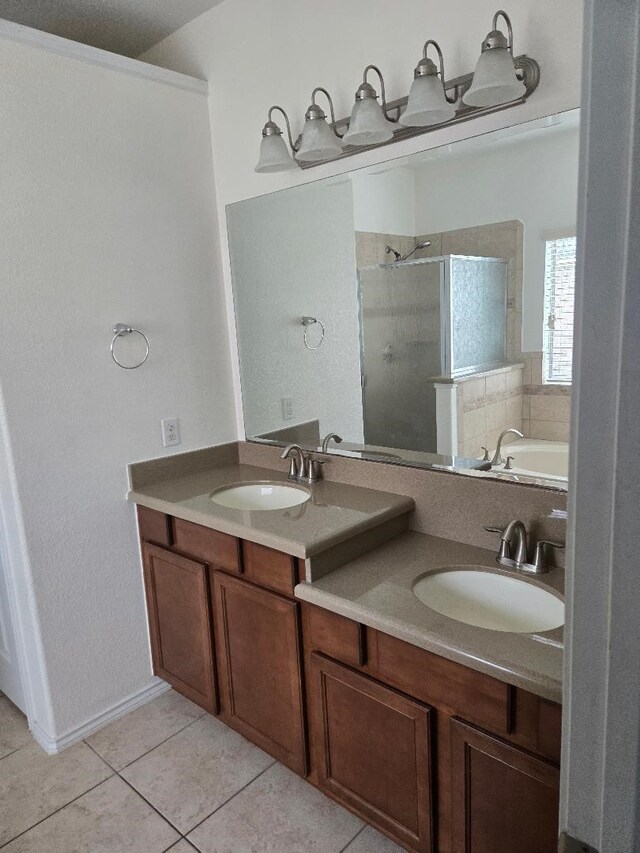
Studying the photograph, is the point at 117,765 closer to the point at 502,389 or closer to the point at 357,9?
the point at 502,389

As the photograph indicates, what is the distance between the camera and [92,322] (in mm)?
2053

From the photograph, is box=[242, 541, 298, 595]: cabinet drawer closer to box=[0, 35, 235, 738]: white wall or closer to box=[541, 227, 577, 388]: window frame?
box=[0, 35, 235, 738]: white wall

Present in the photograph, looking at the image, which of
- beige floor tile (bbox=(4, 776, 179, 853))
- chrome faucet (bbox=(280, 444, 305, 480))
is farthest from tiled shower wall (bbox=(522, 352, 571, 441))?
beige floor tile (bbox=(4, 776, 179, 853))

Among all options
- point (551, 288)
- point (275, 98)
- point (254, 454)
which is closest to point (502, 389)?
point (551, 288)

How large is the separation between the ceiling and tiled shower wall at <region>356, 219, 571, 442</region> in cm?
129

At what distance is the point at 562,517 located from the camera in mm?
1547

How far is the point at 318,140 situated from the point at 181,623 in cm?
172

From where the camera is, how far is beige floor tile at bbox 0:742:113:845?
181 centimetres

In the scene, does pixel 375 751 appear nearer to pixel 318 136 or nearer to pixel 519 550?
pixel 519 550

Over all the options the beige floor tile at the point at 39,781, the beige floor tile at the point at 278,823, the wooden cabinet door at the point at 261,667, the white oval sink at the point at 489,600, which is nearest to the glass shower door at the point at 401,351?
the white oval sink at the point at 489,600

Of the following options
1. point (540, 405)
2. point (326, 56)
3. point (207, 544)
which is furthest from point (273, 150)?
point (207, 544)

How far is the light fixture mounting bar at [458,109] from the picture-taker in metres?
1.42

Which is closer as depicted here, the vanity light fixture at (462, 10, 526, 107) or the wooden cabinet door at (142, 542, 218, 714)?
the vanity light fixture at (462, 10, 526, 107)

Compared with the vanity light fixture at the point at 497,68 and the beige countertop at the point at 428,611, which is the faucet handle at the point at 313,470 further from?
the vanity light fixture at the point at 497,68
